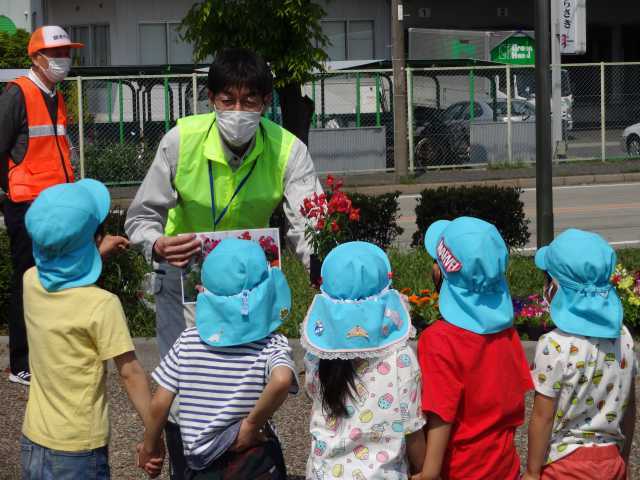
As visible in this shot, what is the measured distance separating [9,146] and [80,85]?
13351 millimetres

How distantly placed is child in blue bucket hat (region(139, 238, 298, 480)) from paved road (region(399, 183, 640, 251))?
904cm

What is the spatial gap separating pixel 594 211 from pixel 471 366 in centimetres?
1391

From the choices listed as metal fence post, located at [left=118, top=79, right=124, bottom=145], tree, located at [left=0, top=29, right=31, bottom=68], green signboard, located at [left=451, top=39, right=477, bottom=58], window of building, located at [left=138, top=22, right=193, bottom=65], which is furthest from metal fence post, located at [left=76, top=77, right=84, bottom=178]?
window of building, located at [left=138, top=22, right=193, bottom=65]

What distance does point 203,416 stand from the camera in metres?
3.96

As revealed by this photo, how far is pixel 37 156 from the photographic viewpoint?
286 inches

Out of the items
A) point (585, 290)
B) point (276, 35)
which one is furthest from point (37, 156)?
point (276, 35)

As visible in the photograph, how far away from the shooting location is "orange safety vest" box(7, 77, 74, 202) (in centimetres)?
720

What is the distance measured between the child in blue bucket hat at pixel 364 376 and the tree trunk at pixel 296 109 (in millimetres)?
9606

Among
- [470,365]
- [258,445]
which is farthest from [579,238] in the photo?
[258,445]

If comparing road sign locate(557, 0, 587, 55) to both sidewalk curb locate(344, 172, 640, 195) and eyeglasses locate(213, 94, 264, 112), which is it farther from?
eyeglasses locate(213, 94, 264, 112)

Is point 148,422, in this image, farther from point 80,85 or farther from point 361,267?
point 80,85

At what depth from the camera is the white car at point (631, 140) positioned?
24844mm

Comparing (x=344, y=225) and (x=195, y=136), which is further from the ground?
(x=195, y=136)

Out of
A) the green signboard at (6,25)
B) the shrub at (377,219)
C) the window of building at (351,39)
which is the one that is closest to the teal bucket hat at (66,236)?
the shrub at (377,219)
